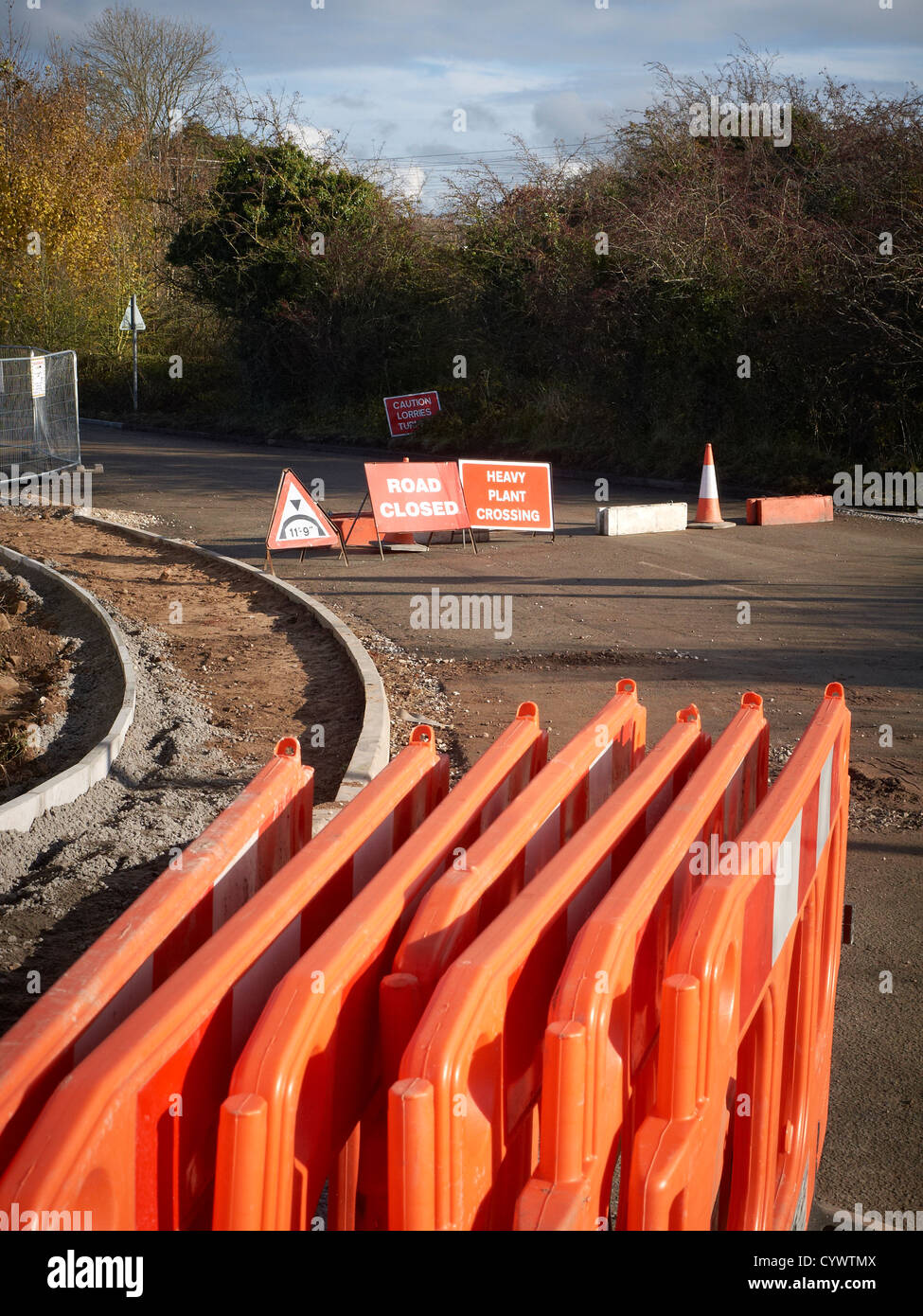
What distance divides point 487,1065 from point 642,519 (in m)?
13.5

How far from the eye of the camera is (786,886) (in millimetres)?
2764

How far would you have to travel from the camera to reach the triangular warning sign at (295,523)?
12906mm

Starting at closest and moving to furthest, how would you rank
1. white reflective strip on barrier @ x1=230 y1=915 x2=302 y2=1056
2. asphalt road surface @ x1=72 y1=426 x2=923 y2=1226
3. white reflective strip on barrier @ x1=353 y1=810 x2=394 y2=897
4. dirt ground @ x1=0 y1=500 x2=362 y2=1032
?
white reflective strip on barrier @ x1=230 y1=915 x2=302 y2=1056, white reflective strip on barrier @ x1=353 y1=810 x2=394 y2=897, asphalt road surface @ x1=72 y1=426 x2=923 y2=1226, dirt ground @ x1=0 y1=500 x2=362 y2=1032

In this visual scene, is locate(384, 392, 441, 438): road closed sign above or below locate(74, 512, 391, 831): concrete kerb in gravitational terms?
above

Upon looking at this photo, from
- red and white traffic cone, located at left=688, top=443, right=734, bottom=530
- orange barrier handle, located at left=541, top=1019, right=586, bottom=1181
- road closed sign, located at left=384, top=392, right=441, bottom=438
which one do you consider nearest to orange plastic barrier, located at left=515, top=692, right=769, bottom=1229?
orange barrier handle, located at left=541, top=1019, right=586, bottom=1181

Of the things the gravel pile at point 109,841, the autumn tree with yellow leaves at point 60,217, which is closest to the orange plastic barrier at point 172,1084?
the gravel pile at point 109,841

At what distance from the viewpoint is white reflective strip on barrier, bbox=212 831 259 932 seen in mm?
2428

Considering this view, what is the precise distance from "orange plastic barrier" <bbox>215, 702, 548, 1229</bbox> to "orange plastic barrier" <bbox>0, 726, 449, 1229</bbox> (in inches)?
4.0

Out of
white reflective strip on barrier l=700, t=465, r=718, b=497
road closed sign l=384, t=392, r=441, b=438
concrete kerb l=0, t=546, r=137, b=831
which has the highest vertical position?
road closed sign l=384, t=392, r=441, b=438

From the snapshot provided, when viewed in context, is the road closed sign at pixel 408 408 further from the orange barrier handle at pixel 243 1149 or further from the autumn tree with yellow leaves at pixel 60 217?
the orange barrier handle at pixel 243 1149

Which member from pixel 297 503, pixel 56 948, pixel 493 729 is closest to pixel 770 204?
pixel 297 503

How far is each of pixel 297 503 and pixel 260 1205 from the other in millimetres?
11709

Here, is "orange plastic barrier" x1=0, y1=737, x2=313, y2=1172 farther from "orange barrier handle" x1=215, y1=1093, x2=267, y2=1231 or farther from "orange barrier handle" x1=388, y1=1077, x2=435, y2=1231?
"orange barrier handle" x1=388, y1=1077, x2=435, y2=1231

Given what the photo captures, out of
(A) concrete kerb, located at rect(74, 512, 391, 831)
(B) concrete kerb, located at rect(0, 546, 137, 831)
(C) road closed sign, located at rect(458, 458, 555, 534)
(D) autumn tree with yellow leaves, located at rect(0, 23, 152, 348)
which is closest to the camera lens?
(B) concrete kerb, located at rect(0, 546, 137, 831)
